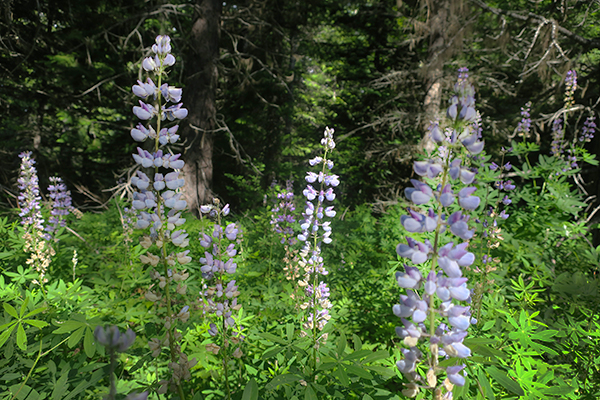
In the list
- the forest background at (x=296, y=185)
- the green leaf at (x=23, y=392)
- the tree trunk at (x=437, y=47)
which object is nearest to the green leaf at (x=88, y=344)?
the forest background at (x=296, y=185)

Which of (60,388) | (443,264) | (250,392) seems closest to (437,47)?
(443,264)

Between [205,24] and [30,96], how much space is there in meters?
5.84

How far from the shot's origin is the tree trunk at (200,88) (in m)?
5.96

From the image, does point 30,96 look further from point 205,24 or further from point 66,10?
point 205,24

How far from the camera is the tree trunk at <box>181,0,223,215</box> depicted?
596cm

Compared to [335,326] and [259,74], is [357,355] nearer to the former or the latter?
[335,326]

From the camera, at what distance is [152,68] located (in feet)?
4.41

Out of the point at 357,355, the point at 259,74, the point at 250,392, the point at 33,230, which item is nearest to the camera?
the point at 250,392

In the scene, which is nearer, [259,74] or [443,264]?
[443,264]

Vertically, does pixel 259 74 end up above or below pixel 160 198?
above

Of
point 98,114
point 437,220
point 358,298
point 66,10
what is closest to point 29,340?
point 437,220

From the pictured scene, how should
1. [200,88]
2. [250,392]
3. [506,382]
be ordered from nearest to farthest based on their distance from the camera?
[506,382] → [250,392] → [200,88]

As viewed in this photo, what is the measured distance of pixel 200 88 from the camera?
6078 millimetres

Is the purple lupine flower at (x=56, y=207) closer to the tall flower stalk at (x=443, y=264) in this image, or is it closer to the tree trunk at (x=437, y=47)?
the tall flower stalk at (x=443, y=264)
